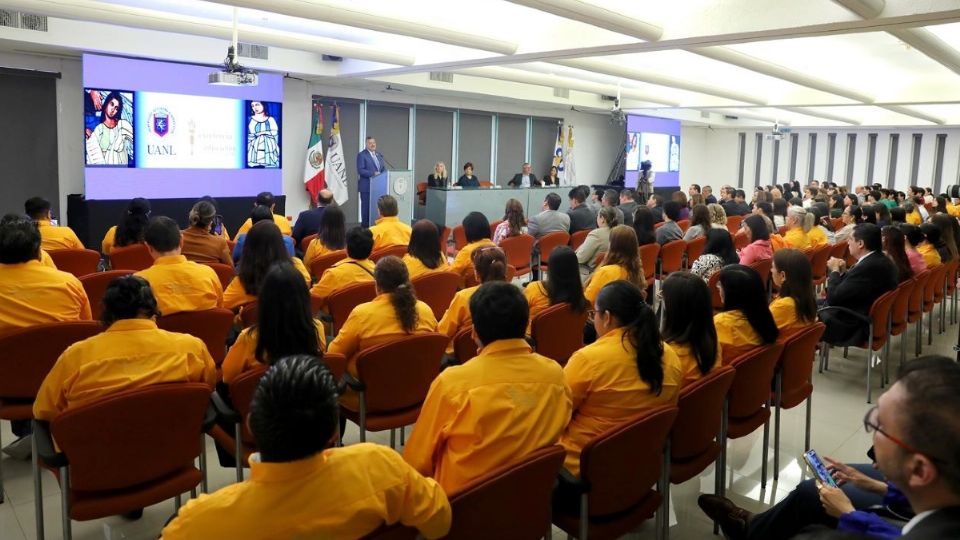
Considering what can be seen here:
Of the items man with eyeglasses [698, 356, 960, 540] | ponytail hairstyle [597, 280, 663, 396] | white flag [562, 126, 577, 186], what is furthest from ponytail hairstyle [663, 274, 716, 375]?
white flag [562, 126, 577, 186]

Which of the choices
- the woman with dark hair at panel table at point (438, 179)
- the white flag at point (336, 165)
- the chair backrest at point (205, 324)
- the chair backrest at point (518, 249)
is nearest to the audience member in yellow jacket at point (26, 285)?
the chair backrest at point (205, 324)

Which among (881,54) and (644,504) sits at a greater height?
(881,54)

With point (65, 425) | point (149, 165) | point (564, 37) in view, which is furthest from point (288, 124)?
point (65, 425)

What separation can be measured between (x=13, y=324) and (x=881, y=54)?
10.3 m

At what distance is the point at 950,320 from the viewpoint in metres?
7.70

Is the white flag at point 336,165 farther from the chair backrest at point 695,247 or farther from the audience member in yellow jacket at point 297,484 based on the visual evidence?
the audience member in yellow jacket at point 297,484

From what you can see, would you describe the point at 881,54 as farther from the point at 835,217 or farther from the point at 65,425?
the point at 65,425

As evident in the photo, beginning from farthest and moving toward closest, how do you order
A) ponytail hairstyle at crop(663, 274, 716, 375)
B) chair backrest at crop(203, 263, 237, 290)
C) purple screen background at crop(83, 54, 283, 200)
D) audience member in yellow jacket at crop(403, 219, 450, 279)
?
purple screen background at crop(83, 54, 283, 200) → audience member in yellow jacket at crop(403, 219, 450, 279) → chair backrest at crop(203, 263, 237, 290) → ponytail hairstyle at crop(663, 274, 716, 375)

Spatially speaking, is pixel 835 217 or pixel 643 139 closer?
pixel 835 217

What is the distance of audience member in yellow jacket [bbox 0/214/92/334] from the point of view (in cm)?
346

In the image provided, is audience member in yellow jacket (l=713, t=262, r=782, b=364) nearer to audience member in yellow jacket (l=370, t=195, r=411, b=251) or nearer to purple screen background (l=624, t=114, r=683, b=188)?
audience member in yellow jacket (l=370, t=195, r=411, b=251)

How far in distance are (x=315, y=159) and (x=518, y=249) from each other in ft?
18.8

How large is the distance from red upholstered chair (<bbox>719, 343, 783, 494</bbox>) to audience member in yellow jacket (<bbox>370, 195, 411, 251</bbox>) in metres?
4.07

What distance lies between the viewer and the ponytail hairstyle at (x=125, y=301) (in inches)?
103
